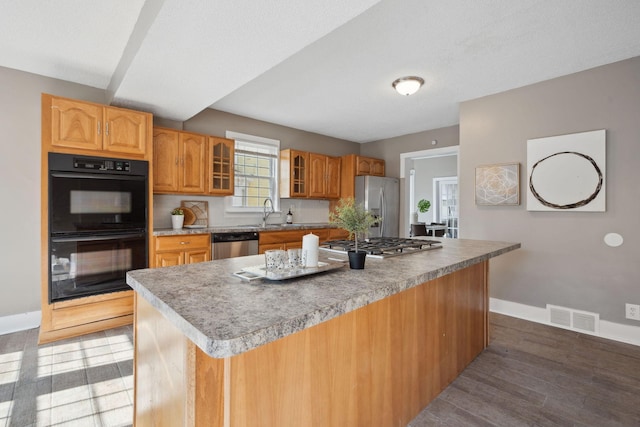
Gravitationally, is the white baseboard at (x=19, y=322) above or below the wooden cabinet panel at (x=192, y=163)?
below

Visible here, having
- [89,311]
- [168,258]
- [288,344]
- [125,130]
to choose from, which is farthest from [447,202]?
[288,344]

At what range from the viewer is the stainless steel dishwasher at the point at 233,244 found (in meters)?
3.57

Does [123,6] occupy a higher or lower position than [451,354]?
higher

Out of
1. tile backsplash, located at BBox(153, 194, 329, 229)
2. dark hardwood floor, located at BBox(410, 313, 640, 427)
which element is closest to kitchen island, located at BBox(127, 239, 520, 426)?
dark hardwood floor, located at BBox(410, 313, 640, 427)

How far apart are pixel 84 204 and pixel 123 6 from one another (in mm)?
1753

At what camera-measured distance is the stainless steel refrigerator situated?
5.17m

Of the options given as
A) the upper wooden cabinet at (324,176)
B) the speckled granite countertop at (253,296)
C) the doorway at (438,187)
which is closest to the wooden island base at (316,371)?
the speckled granite countertop at (253,296)

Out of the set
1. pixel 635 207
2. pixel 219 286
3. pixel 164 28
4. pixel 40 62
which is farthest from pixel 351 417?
pixel 40 62

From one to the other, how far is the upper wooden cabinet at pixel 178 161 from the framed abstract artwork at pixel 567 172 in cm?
377

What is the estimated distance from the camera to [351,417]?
4.22 feet

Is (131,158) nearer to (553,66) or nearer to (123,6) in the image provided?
(123,6)

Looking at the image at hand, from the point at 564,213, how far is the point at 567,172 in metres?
0.41

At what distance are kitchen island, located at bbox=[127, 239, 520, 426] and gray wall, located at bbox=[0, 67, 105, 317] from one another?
2.62 m

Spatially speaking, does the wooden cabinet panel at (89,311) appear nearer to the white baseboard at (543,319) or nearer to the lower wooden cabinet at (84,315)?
the lower wooden cabinet at (84,315)
